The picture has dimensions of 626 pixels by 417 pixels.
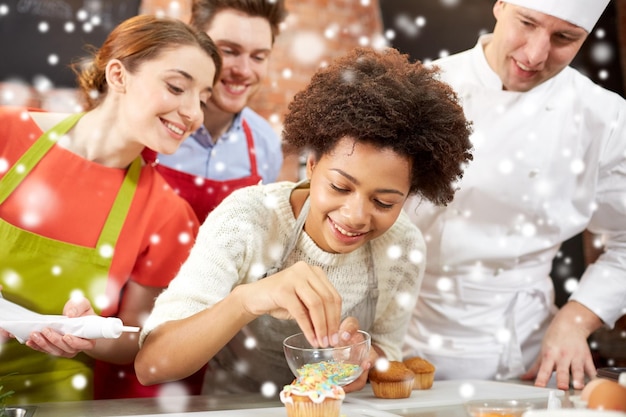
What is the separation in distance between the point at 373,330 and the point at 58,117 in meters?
0.97

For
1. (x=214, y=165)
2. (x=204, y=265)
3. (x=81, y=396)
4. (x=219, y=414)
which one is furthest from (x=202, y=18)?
(x=219, y=414)

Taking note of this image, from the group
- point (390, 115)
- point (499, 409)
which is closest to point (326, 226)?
point (390, 115)

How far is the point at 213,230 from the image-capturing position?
1580mm

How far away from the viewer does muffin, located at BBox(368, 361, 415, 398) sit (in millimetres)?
1545

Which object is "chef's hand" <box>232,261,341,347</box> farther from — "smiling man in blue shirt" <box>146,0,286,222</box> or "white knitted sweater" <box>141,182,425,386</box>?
"smiling man in blue shirt" <box>146,0,286,222</box>

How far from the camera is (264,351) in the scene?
177 cm

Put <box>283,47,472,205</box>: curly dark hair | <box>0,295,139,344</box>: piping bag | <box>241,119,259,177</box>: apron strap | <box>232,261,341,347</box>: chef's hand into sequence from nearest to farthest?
<box>232,261,341,347</box>: chef's hand, <box>0,295,139,344</box>: piping bag, <box>283,47,472,205</box>: curly dark hair, <box>241,119,259,177</box>: apron strap

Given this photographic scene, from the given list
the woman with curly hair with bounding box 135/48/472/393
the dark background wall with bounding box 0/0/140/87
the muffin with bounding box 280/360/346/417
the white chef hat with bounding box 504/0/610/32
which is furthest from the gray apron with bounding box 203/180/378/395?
the dark background wall with bounding box 0/0/140/87

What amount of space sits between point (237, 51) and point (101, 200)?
2.17ft

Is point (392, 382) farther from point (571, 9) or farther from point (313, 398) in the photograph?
point (571, 9)

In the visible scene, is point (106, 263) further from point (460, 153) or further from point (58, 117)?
point (460, 153)

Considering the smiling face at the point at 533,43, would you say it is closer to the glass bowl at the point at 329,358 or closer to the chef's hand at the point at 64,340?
the glass bowl at the point at 329,358

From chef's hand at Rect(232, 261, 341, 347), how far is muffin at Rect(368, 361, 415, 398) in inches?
10.9

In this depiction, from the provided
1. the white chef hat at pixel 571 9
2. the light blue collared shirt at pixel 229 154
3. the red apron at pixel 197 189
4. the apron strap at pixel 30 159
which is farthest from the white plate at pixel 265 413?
the white chef hat at pixel 571 9
